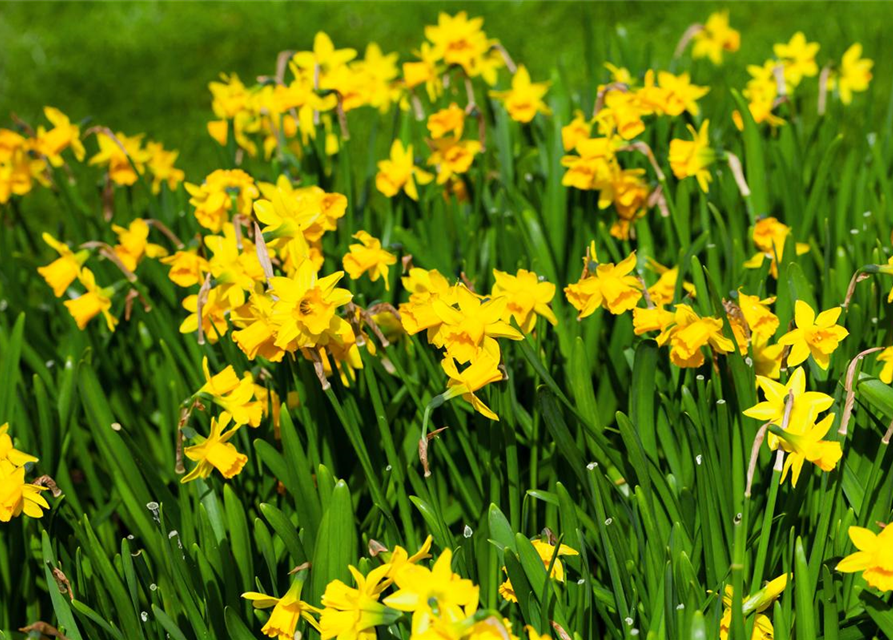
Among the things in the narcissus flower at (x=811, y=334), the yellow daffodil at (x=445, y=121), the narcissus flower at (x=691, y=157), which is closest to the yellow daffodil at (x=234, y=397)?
the narcissus flower at (x=811, y=334)

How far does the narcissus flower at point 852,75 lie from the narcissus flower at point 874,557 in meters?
1.99

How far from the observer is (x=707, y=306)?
1827mm

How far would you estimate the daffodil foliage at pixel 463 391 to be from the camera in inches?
59.7

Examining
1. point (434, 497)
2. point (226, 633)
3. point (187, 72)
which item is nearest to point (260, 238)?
point (434, 497)

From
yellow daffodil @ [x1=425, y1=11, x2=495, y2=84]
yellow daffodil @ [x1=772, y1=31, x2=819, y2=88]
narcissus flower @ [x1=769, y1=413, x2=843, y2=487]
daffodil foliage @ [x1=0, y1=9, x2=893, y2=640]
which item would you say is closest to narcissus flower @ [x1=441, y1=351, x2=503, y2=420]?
daffodil foliage @ [x1=0, y1=9, x2=893, y2=640]

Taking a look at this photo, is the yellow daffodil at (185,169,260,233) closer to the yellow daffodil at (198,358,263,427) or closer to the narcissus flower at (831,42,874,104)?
the yellow daffodil at (198,358,263,427)

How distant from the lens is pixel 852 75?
9.72 ft

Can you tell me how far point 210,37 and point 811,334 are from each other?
179 inches

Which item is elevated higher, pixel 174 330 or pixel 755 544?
pixel 174 330

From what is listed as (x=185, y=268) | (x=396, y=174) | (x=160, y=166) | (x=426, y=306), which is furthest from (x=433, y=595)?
(x=160, y=166)

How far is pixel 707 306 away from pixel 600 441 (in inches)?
13.3

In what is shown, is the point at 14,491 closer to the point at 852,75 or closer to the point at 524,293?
the point at 524,293

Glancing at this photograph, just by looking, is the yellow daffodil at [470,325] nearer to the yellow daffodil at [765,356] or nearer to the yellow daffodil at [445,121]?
the yellow daffodil at [765,356]

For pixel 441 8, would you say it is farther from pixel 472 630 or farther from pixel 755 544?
pixel 472 630
